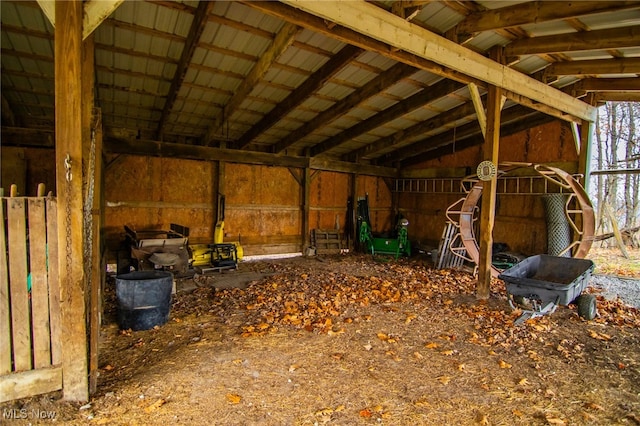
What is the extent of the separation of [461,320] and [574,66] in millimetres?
4229

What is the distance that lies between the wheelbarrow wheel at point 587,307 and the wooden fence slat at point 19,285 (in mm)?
5642

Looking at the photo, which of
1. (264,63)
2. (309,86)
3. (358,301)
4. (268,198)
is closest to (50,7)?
(264,63)

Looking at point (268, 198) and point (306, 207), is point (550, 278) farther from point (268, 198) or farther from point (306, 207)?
point (268, 198)

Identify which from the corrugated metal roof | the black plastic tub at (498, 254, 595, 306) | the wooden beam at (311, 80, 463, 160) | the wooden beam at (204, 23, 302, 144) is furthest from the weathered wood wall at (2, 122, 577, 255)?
the black plastic tub at (498, 254, 595, 306)

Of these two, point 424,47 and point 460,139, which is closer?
point 424,47

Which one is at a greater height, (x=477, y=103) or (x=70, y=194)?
(x=477, y=103)

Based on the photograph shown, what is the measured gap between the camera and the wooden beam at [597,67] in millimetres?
4616

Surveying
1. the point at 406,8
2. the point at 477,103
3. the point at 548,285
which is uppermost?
the point at 406,8

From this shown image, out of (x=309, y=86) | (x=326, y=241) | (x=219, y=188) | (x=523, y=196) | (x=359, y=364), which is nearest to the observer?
(x=359, y=364)

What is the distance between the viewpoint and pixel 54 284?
2301 millimetres

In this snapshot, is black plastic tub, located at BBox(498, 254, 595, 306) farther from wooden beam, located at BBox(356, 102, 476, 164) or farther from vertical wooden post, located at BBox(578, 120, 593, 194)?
wooden beam, located at BBox(356, 102, 476, 164)

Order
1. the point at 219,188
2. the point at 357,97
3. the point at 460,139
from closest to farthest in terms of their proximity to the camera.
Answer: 1. the point at 357,97
2. the point at 219,188
3. the point at 460,139

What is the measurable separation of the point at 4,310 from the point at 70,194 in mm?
879

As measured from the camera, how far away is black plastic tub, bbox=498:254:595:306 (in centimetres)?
364
